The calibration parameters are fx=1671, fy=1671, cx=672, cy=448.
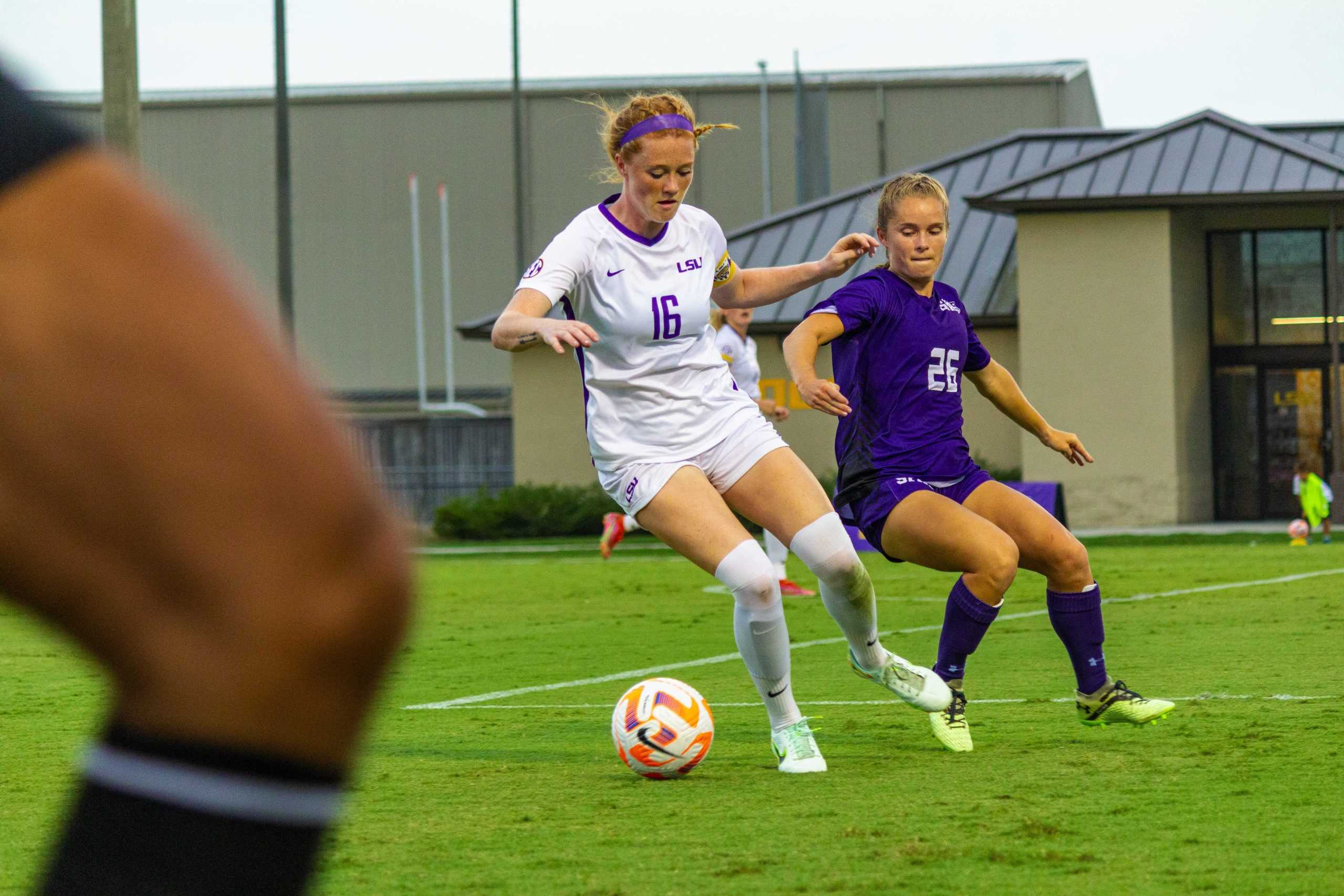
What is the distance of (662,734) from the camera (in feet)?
17.1

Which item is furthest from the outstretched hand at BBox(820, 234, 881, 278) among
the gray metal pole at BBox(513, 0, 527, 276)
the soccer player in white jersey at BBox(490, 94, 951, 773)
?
the gray metal pole at BBox(513, 0, 527, 276)

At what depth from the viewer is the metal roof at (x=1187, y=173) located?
2436 cm

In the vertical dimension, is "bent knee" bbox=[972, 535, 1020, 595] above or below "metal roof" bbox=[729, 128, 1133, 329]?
below

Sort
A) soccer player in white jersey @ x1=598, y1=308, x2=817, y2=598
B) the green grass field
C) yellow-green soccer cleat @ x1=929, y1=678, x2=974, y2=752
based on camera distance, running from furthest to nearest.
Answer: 1. soccer player in white jersey @ x1=598, y1=308, x2=817, y2=598
2. yellow-green soccer cleat @ x1=929, y1=678, x2=974, y2=752
3. the green grass field

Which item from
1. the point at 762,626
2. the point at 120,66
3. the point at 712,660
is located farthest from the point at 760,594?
the point at 120,66

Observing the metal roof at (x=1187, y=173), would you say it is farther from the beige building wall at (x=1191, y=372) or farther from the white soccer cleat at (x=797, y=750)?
the white soccer cleat at (x=797, y=750)

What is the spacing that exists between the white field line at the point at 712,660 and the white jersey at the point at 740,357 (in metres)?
2.80

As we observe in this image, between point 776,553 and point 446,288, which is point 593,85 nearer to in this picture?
point 446,288

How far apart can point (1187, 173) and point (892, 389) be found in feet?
68.3

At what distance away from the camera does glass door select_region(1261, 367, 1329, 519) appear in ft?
88.4

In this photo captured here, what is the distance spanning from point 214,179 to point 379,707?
2012 inches

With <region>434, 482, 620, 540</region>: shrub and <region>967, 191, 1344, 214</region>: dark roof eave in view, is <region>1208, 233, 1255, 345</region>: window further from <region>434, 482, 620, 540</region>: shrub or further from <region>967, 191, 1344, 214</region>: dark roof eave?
<region>434, 482, 620, 540</region>: shrub

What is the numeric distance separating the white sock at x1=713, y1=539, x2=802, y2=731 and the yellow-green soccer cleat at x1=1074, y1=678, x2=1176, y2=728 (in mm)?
1108

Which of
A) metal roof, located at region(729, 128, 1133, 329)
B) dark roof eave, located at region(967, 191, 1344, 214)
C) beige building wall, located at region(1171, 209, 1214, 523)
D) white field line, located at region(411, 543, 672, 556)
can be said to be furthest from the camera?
metal roof, located at region(729, 128, 1133, 329)
